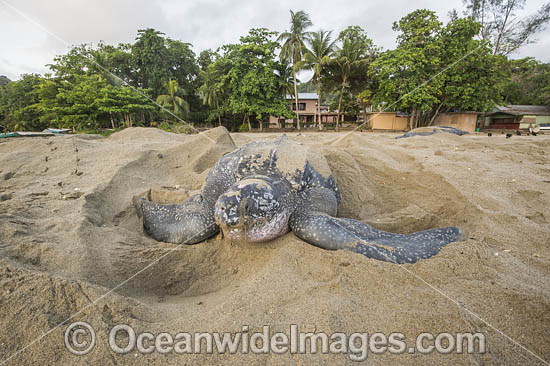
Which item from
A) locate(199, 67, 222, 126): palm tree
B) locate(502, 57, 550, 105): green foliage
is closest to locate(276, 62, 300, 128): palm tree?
locate(199, 67, 222, 126): palm tree

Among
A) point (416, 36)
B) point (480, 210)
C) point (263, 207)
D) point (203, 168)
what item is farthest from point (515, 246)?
point (416, 36)

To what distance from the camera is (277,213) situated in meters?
1.59

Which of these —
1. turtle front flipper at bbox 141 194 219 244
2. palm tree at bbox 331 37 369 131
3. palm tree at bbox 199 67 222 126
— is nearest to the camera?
turtle front flipper at bbox 141 194 219 244

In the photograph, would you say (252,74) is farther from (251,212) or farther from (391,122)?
(251,212)

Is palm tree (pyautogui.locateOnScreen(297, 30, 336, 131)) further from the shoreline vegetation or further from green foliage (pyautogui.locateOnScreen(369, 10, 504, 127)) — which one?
green foliage (pyautogui.locateOnScreen(369, 10, 504, 127))

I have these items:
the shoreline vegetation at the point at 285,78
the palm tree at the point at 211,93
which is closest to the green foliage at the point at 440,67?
the shoreline vegetation at the point at 285,78

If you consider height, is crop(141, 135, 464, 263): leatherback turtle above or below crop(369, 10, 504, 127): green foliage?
below

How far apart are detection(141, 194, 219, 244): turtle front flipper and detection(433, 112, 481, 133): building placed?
19572 millimetres

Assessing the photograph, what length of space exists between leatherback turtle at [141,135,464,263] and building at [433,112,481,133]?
61.5 ft

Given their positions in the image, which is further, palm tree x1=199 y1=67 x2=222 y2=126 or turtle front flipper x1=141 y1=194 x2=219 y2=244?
palm tree x1=199 y1=67 x2=222 y2=126

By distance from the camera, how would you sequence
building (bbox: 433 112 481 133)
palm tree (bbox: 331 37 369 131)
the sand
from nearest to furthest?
the sand → building (bbox: 433 112 481 133) → palm tree (bbox: 331 37 369 131)

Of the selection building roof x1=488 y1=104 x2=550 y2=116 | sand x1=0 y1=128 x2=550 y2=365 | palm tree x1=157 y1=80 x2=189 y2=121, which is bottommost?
sand x1=0 y1=128 x2=550 y2=365

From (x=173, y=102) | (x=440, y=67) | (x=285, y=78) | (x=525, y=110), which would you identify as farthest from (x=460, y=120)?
(x=173, y=102)

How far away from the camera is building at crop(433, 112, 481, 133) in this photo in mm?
15961
